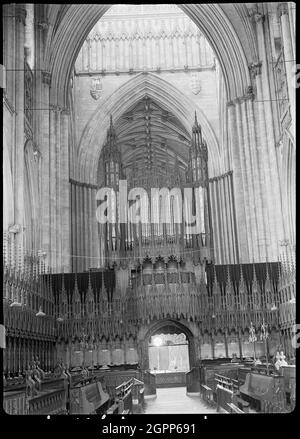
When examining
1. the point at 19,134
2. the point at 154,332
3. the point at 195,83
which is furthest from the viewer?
the point at 195,83

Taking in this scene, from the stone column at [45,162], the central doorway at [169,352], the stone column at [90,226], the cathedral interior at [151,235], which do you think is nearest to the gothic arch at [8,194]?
the cathedral interior at [151,235]

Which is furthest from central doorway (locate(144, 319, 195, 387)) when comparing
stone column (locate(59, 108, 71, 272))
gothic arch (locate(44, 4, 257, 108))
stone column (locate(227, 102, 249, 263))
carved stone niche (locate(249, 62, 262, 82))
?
gothic arch (locate(44, 4, 257, 108))

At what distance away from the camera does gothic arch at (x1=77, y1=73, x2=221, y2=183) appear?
34222 millimetres

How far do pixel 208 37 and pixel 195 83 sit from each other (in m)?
7.73

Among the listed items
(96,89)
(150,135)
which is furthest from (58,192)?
(150,135)

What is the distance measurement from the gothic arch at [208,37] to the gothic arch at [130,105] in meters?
6.71

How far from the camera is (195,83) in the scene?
35625 millimetres

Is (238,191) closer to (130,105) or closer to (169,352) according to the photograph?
Answer: (169,352)

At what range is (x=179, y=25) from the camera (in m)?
36.2

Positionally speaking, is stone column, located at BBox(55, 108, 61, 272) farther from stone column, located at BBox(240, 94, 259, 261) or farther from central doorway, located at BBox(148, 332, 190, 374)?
stone column, located at BBox(240, 94, 259, 261)

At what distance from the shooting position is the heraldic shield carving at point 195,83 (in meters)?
35.6

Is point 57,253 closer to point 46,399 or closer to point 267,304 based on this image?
point 267,304

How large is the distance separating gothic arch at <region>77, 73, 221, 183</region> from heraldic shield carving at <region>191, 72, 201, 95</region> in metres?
0.81

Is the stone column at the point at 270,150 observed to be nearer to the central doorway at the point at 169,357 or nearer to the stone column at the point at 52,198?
the central doorway at the point at 169,357
